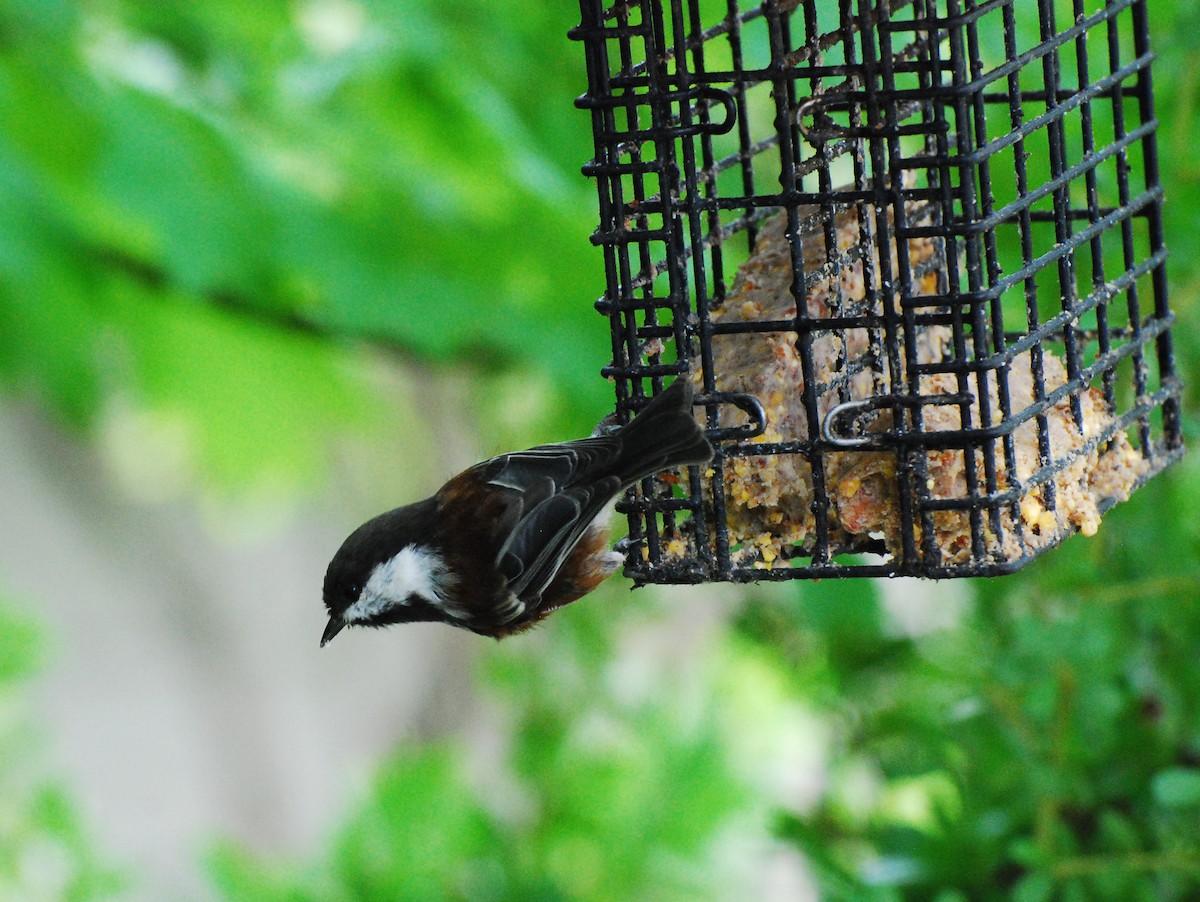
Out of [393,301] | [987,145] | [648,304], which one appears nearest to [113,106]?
[393,301]

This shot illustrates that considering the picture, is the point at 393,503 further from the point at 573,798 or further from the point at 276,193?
the point at 276,193

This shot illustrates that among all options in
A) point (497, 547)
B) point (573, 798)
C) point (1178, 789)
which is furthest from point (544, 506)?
point (573, 798)

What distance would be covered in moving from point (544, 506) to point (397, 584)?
0.40 m

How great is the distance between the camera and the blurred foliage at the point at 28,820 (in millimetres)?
3264

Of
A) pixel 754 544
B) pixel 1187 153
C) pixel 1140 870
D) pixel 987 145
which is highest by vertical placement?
pixel 1187 153

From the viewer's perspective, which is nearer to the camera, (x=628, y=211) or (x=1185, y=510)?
(x=628, y=211)

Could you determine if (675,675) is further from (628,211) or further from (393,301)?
Answer: (628,211)

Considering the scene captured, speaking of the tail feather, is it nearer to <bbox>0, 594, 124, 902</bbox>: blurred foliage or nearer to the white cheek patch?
the white cheek patch

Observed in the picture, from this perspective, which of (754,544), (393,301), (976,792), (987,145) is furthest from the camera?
(393,301)

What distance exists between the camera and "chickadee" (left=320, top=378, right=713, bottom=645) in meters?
2.17

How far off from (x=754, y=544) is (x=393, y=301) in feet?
4.79

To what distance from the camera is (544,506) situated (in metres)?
2.27

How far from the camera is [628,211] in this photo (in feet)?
6.35

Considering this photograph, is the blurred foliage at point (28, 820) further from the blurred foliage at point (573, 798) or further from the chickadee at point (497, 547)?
the chickadee at point (497, 547)
